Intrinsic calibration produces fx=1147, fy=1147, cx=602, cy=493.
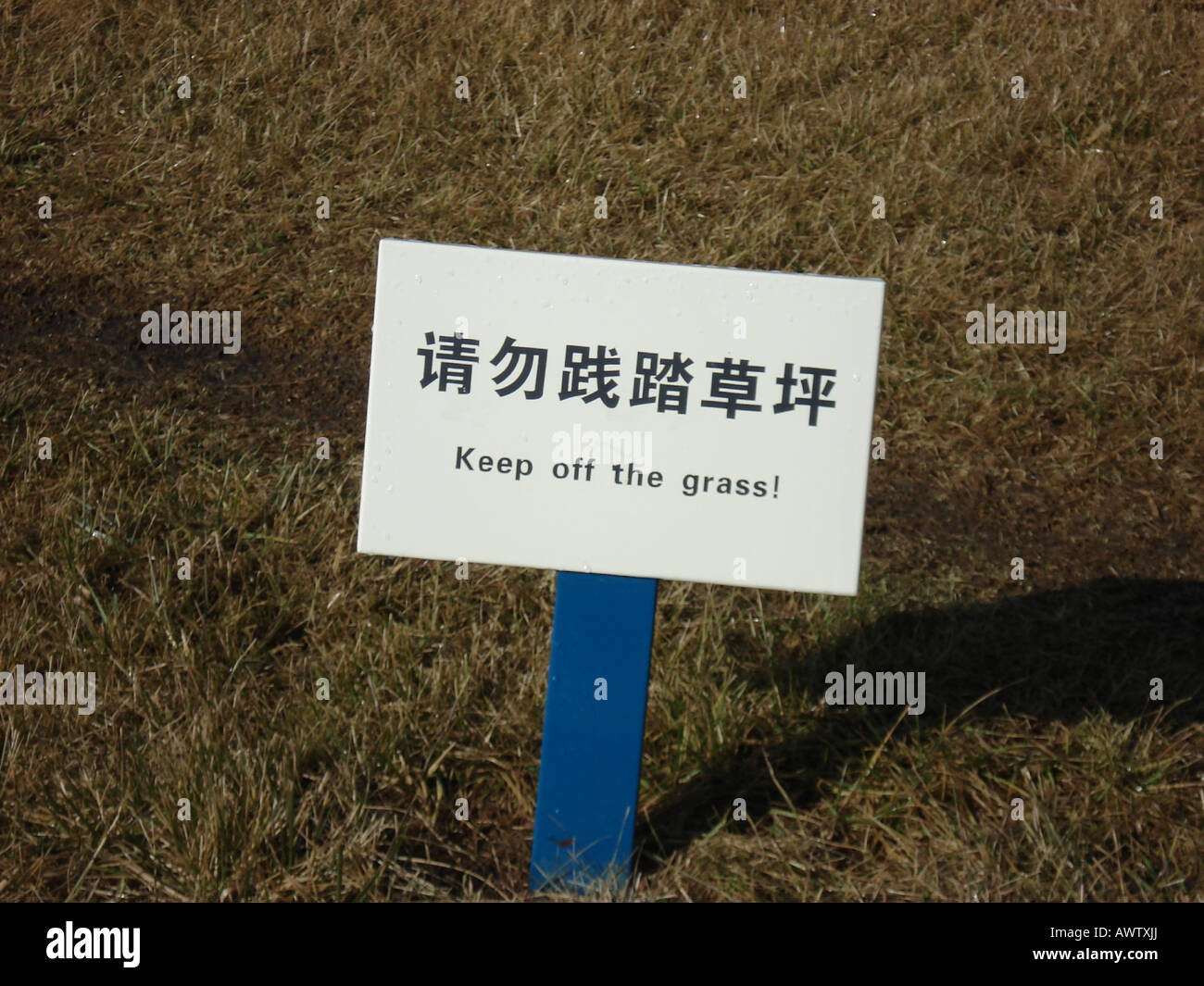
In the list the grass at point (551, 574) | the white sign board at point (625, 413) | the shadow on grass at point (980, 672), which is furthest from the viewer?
the shadow on grass at point (980, 672)

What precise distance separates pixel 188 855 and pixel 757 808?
1141 millimetres

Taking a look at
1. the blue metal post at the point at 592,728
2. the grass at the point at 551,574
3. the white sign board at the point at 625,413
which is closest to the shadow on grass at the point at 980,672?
the grass at the point at 551,574

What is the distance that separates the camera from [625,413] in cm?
196

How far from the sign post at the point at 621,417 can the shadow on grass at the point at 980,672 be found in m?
0.67

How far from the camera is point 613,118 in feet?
15.4

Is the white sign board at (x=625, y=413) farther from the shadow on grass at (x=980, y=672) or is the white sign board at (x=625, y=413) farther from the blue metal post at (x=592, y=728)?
the shadow on grass at (x=980, y=672)

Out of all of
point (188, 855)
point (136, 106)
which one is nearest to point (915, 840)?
point (188, 855)

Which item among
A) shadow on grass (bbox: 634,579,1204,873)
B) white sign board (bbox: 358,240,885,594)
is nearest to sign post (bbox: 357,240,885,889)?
white sign board (bbox: 358,240,885,594)

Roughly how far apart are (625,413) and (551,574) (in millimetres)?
1210

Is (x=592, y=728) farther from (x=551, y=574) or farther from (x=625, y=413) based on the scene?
(x=551, y=574)

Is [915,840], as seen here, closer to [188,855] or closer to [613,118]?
[188,855]

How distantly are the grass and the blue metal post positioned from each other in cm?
18

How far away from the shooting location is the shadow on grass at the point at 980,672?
246 cm

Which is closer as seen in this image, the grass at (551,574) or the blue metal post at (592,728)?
the blue metal post at (592,728)
